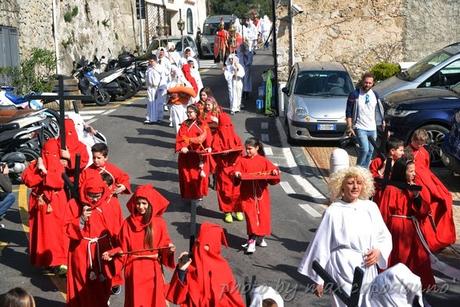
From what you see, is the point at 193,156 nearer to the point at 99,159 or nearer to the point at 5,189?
the point at 5,189

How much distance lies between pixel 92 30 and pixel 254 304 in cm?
2926

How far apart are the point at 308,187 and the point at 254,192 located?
351cm

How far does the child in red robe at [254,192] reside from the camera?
10.0 meters

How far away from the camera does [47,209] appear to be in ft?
29.9

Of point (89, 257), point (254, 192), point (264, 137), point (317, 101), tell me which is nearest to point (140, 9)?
point (264, 137)

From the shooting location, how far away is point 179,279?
21.6 ft

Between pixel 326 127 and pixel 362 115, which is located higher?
pixel 362 115

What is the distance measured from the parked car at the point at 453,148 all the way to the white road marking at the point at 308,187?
2.23 m

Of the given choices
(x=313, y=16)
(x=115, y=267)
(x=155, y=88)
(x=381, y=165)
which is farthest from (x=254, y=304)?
(x=313, y=16)

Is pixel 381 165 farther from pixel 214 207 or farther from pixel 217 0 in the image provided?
pixel 217 0

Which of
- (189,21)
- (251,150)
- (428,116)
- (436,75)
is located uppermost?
(189,21)

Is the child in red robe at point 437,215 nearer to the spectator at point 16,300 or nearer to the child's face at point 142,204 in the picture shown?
the child's face at point 142,204

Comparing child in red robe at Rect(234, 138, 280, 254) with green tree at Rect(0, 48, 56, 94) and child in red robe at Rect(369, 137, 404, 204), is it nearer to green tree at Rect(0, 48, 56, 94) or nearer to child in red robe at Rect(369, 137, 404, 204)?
child in red robe at Rect(369, 137, 404, 204)

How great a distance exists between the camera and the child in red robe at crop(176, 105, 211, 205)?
11555 millimetres
